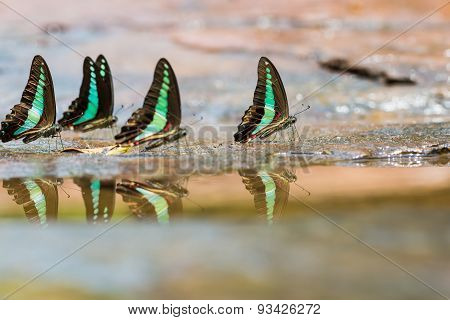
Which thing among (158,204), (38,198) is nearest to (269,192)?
(158,204)

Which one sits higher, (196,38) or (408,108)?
(196,38)

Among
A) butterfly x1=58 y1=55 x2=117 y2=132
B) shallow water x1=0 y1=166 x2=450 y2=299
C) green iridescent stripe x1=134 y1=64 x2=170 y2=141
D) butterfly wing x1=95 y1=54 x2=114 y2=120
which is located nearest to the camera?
shallow water x1=0 y1=166 x2=450 y2=299

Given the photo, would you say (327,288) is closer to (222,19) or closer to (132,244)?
(132,244)

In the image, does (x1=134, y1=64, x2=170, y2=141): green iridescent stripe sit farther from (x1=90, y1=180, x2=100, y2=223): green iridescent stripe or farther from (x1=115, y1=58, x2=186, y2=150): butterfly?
(x1=90, y1=180, x2=100, y2=223): green iridescent stripe

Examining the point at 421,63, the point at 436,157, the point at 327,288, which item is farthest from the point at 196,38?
the point at 327,288

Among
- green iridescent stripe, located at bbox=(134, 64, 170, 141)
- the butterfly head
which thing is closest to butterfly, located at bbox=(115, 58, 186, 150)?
green iridescent stripe, located at bbox=(134, 64, 170, 141)
